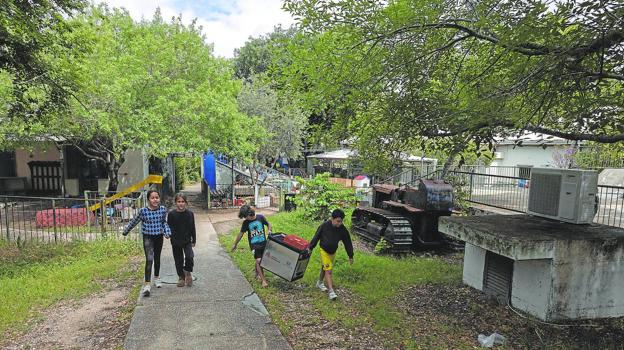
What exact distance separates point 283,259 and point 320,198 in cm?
637

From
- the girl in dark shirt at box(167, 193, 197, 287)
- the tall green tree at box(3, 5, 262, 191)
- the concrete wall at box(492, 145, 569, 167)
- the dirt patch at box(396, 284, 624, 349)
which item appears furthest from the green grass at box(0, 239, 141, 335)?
the concrete wall at box(492, 145, 569, 167)

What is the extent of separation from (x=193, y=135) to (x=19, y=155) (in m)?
10.5

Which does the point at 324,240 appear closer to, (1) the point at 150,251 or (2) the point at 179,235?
(2) the point at 179,235

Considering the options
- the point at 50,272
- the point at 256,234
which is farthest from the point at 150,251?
the point at 50,272

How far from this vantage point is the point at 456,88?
668 centimetres

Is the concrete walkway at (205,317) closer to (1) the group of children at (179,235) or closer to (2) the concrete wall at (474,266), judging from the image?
(1) the group of children at (179,235)

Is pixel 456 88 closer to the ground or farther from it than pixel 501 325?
farther from it

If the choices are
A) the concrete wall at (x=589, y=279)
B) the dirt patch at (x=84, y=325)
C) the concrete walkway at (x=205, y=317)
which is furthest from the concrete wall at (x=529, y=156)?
A: the dirt patch at (x=84, y=325)

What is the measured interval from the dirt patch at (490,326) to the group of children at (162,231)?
3511mm

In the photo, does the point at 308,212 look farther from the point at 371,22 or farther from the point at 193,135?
the point at 371,22

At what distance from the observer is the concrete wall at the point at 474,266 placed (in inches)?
264

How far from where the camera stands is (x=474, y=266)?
271 inches

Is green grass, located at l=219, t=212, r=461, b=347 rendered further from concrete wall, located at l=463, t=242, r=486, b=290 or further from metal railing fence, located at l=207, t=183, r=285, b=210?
metal railing fence, located at l=207, t=183, r=285, b=210

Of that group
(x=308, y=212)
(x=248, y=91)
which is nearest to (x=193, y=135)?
(x=308, y=212)
